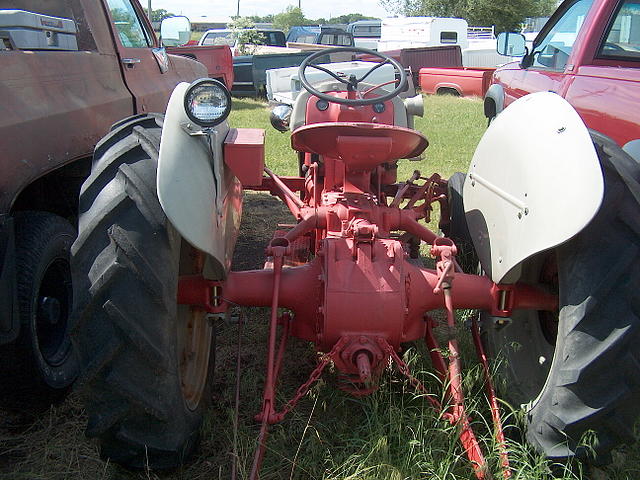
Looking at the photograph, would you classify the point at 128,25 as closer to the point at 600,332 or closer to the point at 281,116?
the point at 281,116

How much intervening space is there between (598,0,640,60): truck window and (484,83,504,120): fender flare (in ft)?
4.41

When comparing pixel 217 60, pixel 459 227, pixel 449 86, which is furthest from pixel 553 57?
pixel 449 86

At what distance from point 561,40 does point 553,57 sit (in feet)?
0.42

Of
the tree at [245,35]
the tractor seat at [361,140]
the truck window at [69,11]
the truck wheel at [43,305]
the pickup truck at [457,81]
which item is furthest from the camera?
the tree at [245,35]

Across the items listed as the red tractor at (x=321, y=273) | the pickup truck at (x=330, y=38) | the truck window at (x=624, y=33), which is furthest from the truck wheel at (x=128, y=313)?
the pickup truck at (x=330, y=38)

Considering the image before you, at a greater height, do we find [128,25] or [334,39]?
[128,25]

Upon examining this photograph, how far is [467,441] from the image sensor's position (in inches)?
88.9

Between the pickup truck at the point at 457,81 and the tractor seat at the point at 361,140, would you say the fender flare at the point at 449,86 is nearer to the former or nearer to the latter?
the pickup truck at the point at 457,81

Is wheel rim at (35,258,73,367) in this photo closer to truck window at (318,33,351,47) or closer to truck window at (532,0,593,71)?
truck window at (532,0,593,71)

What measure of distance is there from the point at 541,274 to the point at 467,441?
776 mm

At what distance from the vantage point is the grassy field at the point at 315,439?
2295 mm

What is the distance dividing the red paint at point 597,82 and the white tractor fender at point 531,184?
679 millimetres

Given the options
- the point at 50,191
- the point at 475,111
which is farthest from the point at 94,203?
the point at 475,111

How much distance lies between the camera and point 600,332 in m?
2.03
